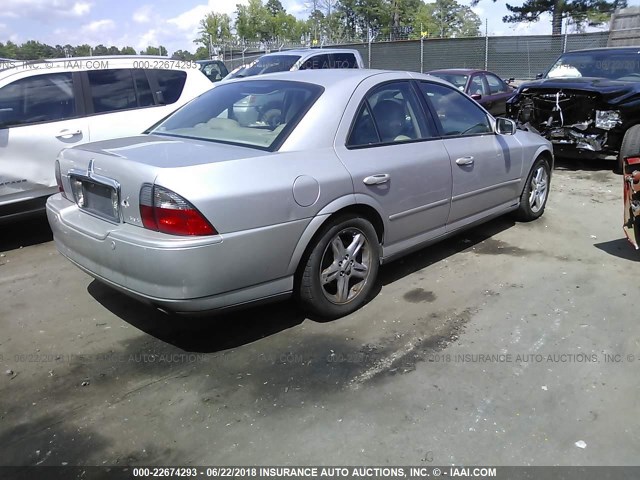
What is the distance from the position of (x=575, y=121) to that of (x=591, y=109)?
0.27 metres

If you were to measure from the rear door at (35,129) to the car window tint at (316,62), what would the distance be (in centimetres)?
682

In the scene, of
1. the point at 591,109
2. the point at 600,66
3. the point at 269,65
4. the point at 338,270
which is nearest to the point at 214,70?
the point at 269,65

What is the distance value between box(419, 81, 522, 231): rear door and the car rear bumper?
6.01 ft

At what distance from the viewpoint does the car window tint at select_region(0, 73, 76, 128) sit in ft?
17.3

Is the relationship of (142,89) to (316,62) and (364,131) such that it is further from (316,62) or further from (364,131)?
(316,62)

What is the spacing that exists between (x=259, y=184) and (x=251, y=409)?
4.00ft

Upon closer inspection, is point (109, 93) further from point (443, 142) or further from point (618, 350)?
point (618, 350)

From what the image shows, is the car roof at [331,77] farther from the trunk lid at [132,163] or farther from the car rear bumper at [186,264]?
the car rear bumper at [186,264]

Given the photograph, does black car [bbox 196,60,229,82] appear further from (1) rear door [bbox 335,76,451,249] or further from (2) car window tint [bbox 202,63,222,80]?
(1) rear door [bbox 335,76,451,249]

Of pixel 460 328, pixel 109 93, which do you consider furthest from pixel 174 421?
pixel 109 93

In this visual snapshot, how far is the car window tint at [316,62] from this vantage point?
1183 cm

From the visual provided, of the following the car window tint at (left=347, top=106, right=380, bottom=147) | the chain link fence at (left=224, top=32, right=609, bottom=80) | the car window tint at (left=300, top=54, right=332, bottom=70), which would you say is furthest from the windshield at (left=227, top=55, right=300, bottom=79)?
the chain link fence at (left=224, top=32, right=609, bottom=80)

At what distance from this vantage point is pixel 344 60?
12750 mm

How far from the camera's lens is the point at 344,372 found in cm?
322
